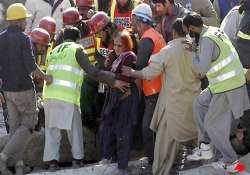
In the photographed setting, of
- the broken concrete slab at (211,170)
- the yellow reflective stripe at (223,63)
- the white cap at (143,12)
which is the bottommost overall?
the broken concrete slab at (211,170)

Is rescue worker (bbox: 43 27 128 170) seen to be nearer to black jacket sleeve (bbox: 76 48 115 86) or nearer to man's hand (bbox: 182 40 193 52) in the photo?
black jacket sleeve (bbox: 76 48 115 86)

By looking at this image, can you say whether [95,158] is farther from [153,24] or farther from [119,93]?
[153,24]

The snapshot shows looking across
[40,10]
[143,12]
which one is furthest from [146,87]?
[40,10]

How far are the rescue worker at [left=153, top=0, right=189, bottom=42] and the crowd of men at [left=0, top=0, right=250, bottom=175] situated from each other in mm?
14

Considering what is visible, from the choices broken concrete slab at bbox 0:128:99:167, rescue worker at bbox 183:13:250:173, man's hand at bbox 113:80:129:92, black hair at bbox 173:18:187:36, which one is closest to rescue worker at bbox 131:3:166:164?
man's hand at bbox 113:80:129:92

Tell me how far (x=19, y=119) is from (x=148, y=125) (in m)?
1.79

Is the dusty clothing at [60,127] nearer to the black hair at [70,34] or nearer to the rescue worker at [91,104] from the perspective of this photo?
the rescue worker at [91,104]

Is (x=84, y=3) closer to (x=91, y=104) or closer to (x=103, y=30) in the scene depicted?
(x=103, y=30)

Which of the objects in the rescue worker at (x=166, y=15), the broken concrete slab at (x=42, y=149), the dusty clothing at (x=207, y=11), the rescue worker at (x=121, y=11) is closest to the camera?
the rescue worker at (x=166, y=15)

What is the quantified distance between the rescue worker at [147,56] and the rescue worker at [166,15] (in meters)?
0.70

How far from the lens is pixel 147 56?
22.8 ft

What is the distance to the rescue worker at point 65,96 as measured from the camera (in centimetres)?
725

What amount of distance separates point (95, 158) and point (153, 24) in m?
2.12

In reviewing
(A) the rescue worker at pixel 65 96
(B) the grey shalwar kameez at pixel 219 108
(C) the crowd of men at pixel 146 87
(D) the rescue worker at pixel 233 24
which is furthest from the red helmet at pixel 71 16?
(B) the grey shalwar kameez at pixel 219 108
